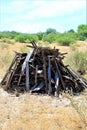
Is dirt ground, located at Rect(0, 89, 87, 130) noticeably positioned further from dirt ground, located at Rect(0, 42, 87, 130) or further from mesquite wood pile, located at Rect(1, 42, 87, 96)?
mesquite wood pile, located at Rect(1, 42, 87, 96)

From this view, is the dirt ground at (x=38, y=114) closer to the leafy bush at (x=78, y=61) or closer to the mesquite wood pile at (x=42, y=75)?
the mesquite wood pile at (x=42, y=75)

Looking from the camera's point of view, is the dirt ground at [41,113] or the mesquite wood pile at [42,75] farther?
the mesquite wood pile at [42,75]

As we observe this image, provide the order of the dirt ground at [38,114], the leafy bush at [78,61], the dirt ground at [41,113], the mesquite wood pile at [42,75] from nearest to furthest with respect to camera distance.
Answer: the dirt ground at [41,113] → the dirt ground at [38,114] → the mesquite wood pile at [42,75] → the leafy bush at [78,61]

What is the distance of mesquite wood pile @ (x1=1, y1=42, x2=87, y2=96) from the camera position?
13.7 m

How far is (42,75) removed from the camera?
1396 cm

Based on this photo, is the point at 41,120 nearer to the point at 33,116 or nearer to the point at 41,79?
the point at 33,116

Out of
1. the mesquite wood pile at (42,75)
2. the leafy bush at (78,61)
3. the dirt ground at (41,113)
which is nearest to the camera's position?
the dirt ground at (41,113)

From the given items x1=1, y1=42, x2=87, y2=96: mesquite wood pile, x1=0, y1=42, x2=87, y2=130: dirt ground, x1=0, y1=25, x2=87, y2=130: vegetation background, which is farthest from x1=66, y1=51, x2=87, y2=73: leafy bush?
x1=0, y1=42, x2=87, y2=130: dirt ground

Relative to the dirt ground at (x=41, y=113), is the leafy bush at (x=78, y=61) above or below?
below

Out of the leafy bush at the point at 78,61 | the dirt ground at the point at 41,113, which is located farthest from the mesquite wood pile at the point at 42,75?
the leafy bush at the point at 78,61

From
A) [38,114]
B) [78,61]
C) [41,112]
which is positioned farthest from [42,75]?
[78,61]

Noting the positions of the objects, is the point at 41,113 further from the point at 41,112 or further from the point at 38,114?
the point at 38,114

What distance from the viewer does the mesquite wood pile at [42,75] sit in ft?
45.1

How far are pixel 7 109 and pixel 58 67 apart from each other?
13.1 ft
